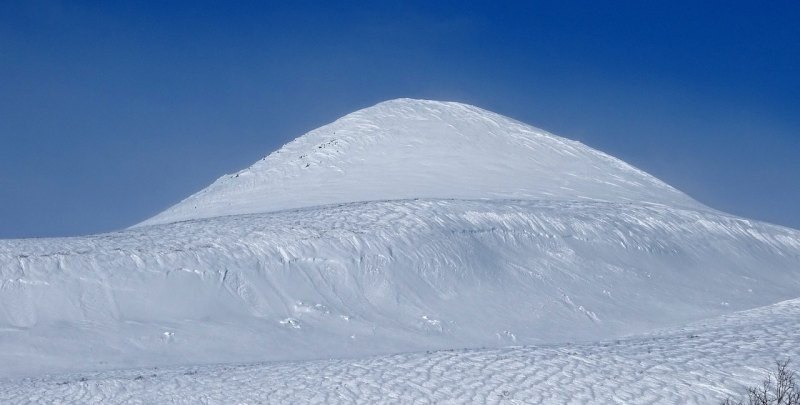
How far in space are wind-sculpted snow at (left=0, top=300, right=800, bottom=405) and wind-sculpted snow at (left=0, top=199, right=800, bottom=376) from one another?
3661 mm

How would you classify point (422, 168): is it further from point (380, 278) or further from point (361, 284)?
point (361, 284)

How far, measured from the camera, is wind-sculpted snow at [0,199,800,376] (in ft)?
76.4

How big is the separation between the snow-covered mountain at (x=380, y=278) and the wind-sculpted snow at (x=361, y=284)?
6cm

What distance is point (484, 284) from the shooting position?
2831cm

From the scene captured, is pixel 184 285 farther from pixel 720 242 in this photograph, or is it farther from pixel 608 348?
pixel 720 242

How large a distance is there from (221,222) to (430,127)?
23.5 meters

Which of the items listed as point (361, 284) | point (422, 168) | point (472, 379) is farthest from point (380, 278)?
point (422, 168)

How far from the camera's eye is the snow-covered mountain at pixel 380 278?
923 inches

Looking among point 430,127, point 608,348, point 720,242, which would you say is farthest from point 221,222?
point 430,127

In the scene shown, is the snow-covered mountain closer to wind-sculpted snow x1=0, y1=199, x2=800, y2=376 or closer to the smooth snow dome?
wind-sculpted snow x1=0, y1=199, x2=800, y2=376

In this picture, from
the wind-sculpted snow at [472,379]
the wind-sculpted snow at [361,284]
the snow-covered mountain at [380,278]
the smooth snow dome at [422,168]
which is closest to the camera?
the wind-sculpted snow at [472,379]

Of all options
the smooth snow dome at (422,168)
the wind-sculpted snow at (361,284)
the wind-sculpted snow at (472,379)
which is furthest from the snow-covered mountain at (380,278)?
the wind-sculpted snow at (472,379)

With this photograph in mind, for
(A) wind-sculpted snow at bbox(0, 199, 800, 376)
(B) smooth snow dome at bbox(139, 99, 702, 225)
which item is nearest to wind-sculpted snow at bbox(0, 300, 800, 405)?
(A) wind-sculpted snow at bbox(0, 199, 800, 376)

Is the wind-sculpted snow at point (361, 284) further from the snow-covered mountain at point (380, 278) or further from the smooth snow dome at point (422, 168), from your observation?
the smooth snow dome at point (422, 168)
